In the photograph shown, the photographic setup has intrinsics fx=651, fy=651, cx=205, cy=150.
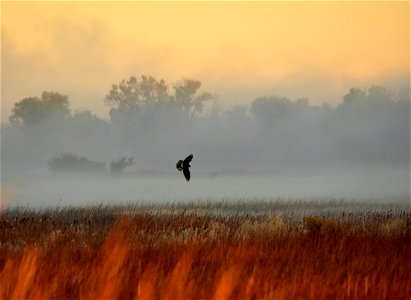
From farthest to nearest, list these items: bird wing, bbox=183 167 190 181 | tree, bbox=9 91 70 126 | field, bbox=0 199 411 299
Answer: tree, bbox=9 91 70 126 → bird wing, bbox=183 167 190 181 → field, bbox=0 199 411 299

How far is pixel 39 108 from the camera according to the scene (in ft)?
402

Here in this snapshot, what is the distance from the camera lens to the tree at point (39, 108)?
399ft

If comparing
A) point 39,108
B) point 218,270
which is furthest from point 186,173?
point 39,108

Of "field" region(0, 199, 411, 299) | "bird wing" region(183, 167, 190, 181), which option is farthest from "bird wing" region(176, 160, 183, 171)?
"field" region(0, 199, 411, 299)

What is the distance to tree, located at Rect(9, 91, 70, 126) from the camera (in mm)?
121500

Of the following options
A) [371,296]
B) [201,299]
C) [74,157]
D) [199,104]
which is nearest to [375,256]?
[371,296]

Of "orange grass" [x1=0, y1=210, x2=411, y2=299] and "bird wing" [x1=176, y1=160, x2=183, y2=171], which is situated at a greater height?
"bird wing" [x1=176, y1=160, x2=183, y2=171]

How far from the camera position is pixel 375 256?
1290 centimetres

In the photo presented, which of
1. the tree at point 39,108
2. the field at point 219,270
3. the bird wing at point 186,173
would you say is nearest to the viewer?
the field at point 219,270

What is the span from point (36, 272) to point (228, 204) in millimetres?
34415

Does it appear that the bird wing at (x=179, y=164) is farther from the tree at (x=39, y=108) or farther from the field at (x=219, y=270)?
the tree at (x=39, y=108)

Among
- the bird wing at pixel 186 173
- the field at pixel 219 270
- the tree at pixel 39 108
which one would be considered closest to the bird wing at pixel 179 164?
the bird wing at pixel 186 173

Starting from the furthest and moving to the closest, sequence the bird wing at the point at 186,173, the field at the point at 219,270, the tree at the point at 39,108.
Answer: the tree at the point at 39,108 → the bird wing at the point at 186,173 → the field at the point at 219,270

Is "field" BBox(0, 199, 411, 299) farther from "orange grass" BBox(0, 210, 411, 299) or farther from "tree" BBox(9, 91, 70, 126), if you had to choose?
"tree" BBox(9, 91, 70, 126)
